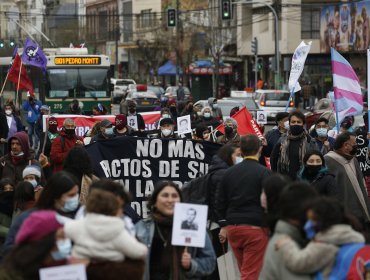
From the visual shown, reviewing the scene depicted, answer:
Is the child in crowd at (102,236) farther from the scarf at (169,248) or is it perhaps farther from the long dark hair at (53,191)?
the scarf at (169,248)

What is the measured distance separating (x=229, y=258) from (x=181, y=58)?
60859mm

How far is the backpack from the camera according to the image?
19.7 ft

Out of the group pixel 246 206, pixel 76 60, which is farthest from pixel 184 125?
pixel 76 60

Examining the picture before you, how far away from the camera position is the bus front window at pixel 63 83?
32.8 metres

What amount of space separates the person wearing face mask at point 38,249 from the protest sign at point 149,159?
596 centimetres

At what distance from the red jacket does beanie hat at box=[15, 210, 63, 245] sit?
21.8ft

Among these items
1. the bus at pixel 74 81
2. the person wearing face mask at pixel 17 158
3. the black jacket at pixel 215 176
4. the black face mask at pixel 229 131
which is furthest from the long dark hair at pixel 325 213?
the bus at pixel 74 81

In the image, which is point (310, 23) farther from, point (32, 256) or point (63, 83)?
point (32, 256)

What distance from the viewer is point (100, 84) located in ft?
108

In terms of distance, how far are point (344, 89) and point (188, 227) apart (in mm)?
8315

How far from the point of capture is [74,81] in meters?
32.9

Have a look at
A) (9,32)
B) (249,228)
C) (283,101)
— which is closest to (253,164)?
(249,228)

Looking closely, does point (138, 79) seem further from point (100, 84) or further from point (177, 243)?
point (177, 243)

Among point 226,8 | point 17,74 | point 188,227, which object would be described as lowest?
point 188,227
